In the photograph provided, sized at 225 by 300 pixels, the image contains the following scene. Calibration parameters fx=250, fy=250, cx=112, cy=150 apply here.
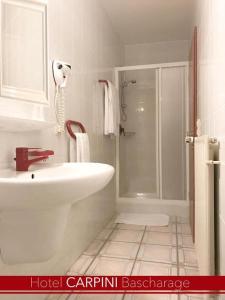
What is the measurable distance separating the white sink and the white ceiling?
79.5 inches

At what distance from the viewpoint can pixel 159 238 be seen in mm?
2230

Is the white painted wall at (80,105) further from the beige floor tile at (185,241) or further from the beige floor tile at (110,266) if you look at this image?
the beige floor tile at (185,241)

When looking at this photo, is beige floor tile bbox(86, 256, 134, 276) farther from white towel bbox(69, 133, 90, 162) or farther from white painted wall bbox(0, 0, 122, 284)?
white towel bbox(69, 133, 90, 162)

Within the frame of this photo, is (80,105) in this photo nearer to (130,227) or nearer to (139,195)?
(130,227)

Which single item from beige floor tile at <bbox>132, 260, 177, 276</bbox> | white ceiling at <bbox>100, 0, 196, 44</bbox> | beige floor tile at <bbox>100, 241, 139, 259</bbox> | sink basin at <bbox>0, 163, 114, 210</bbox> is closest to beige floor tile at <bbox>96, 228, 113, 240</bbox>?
beige floor tile at <bbox>100, 241, 139, 259</bbox>

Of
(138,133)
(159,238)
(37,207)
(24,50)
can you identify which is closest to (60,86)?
(24,50)

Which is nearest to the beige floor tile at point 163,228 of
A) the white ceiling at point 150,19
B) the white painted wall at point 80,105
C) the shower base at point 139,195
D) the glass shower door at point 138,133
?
the white painted wall at point 80,105

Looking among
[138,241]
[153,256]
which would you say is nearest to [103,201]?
[138,241]

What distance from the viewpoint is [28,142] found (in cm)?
128

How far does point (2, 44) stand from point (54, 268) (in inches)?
49.1

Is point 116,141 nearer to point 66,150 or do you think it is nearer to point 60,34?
→ point 66,150

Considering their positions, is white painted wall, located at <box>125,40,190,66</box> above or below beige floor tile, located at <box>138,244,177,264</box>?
above

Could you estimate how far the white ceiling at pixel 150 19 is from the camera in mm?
2451

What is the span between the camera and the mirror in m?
1.10
